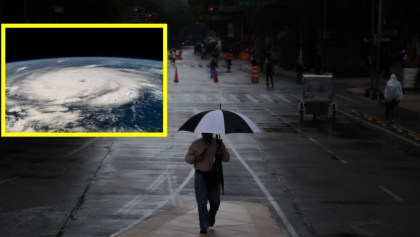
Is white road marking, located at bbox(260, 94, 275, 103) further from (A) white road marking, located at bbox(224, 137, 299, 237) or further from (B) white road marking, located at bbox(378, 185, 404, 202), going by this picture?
(B) white road marking, located at bbox(378, 185, 404, 202)

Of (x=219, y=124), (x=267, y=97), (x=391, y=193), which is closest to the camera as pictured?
(x=219, y=124)

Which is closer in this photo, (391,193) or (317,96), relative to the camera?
(391,193)

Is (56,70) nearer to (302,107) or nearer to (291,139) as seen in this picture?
(291,139)

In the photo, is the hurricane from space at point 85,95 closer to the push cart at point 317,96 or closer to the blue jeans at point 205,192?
the blue jeans at point 205,192

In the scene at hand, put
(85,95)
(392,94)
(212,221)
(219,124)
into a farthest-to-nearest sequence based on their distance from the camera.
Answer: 1. (392,94)
2. (85,95)
3. (212,221)
4. (219,124)

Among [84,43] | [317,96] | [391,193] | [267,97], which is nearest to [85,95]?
[84,43]

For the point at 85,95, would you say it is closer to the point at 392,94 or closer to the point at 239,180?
the point at 239,180

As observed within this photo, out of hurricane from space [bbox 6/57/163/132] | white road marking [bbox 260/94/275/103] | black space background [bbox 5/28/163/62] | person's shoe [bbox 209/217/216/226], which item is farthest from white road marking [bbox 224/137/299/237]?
white road marking [bbox 260/94/275/103]

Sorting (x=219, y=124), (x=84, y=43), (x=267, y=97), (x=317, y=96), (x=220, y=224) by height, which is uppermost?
(x=84, y=43)
